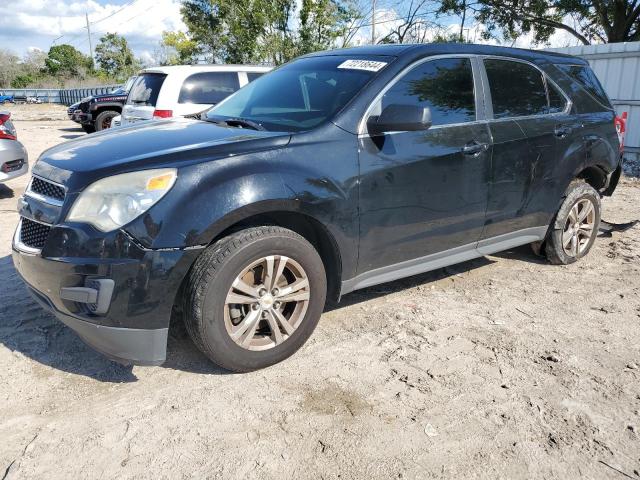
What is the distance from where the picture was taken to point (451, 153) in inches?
144

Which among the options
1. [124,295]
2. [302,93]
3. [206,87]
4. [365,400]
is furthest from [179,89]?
[365,400]

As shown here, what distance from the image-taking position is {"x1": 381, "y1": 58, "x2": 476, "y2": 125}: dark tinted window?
11.6 ft

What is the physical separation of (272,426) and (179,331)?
1093 millimetres

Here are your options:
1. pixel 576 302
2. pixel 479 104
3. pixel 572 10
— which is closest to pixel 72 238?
pixel 479 104

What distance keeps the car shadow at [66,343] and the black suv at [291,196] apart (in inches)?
11.0

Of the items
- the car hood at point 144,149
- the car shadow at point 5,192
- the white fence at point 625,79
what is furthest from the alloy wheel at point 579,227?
the car shadow at point 5,192

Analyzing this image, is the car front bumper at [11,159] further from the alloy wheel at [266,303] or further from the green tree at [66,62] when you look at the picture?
the green tree at [66,62]

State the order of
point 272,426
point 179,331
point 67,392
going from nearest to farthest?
point 272,426, point 67,392, point 179,331

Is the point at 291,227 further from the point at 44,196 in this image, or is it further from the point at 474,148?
the point at 474,148

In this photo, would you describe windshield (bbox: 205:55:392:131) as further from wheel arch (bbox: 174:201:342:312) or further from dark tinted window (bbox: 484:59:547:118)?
dark tinted window (bbox: 484:59:547:118)

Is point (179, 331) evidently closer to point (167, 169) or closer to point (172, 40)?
point (167, 169)

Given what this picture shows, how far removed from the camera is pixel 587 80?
4.94m

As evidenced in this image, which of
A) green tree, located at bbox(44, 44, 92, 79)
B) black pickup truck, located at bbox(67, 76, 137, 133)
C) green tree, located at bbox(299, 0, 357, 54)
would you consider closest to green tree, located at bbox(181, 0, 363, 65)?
green tree, located at bbox(299, 0, 357, 54)

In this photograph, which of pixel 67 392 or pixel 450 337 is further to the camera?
pixel 450 337
